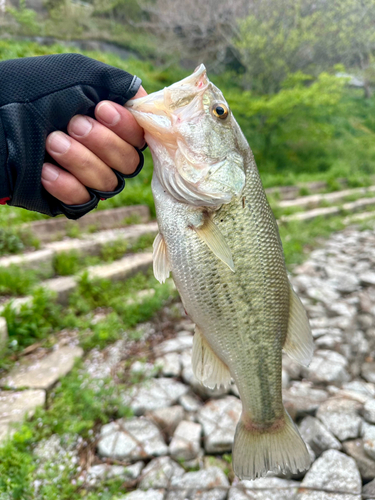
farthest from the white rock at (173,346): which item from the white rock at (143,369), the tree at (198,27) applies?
the tree at (198,27)

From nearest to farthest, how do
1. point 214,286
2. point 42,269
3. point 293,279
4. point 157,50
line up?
point 214,286 < point 42,269 < point 293,279 < point 157,50

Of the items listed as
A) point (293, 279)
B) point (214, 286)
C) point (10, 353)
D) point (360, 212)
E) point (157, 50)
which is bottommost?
point (360, 212)

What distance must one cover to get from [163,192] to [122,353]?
7.22 ft

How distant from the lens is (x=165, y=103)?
1410 millimetres

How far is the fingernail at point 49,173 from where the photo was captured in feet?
4.93

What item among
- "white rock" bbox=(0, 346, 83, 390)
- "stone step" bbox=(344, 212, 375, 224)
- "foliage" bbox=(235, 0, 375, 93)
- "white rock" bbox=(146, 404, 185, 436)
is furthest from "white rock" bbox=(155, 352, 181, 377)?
"foliage" bbox=(235, 0, 375, 93)

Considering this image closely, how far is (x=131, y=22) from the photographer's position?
15.3m

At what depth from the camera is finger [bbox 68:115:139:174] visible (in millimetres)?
1464

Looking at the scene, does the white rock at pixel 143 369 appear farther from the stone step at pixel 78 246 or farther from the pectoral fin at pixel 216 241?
the pectoral fin at pixel 216 241

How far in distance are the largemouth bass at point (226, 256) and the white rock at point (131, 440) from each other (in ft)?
3.19

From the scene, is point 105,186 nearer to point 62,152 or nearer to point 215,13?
point 62,152

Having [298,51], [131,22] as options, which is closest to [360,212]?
[298,51]

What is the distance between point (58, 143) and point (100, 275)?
8.76ft

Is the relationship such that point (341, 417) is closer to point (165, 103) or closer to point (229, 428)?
point (229, 428)
